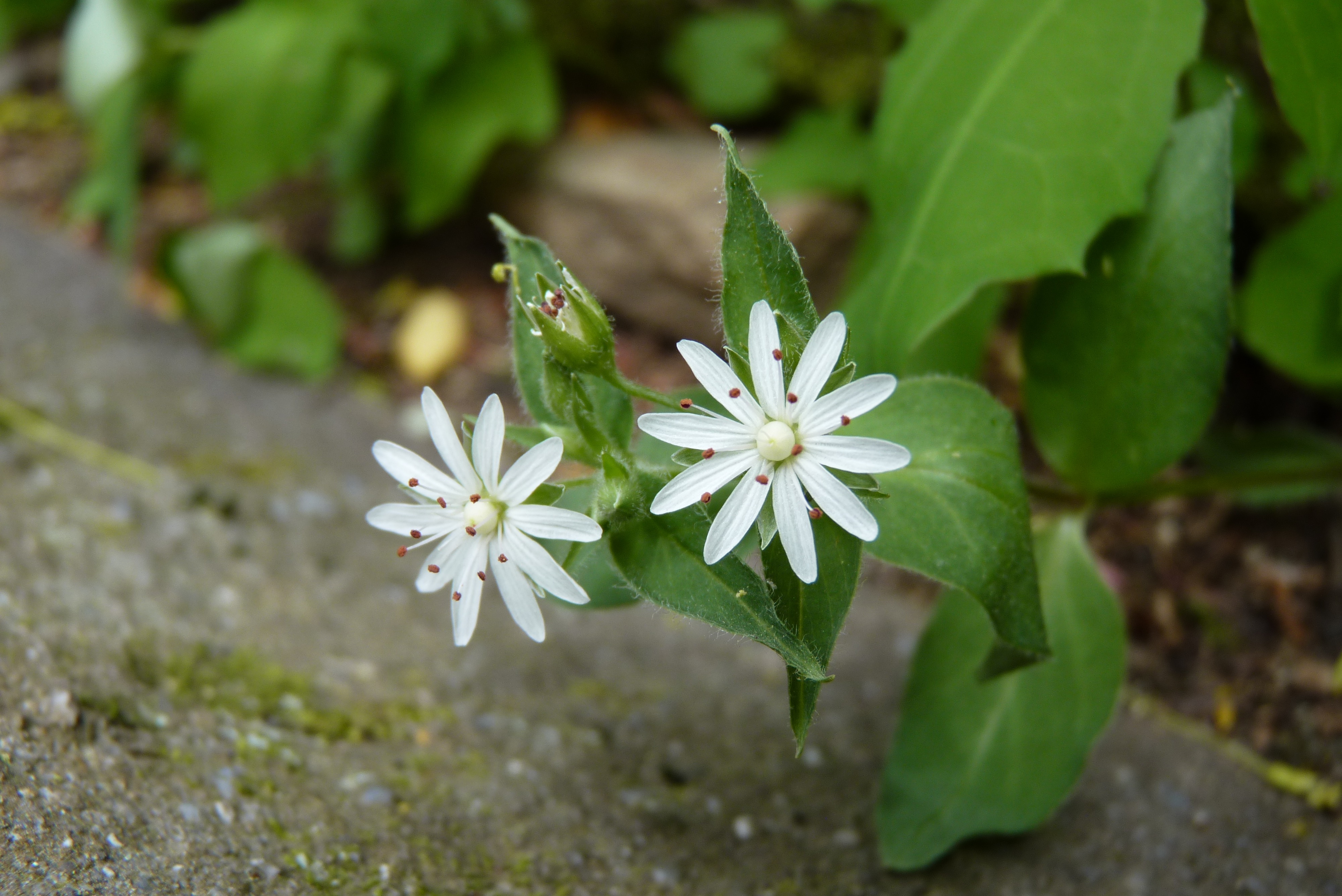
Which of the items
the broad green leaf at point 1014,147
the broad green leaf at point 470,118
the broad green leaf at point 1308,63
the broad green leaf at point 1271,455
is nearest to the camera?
the broad green leaf at point 1308,63

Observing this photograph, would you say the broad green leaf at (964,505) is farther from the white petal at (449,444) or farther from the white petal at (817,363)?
the white petal at (449,444)

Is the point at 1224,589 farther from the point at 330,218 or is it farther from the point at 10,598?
the point at 330,218

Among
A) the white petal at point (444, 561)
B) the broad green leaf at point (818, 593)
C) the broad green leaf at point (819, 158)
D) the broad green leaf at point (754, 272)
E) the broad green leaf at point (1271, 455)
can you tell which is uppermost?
the broad green leaf at point (754, 272)

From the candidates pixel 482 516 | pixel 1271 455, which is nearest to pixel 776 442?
pixel 482 516

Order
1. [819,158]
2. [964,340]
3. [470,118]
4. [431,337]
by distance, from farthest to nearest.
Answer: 1. [431,337]
2. [470,118]
3. [819,158]
4. [964,340]

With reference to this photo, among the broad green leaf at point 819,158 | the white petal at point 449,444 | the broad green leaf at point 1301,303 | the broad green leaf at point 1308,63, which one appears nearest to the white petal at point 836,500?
the white petal at point 449,444

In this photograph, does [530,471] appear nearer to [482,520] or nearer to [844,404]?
[482,520]

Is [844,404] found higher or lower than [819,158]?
higher
